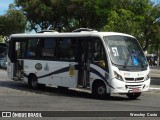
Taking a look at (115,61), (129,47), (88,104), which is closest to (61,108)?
(88,104)

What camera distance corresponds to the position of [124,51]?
17.4 meters

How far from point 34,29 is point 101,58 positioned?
126 ft

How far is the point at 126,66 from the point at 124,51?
698 mm

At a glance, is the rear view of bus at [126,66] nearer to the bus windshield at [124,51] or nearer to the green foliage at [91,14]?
the bus windshield at [124,51]

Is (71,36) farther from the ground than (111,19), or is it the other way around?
(111,19)

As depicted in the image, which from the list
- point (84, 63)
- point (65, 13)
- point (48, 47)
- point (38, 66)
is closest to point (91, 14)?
point (65, 13)

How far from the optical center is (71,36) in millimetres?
18844

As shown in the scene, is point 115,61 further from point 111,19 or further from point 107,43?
point 111,19

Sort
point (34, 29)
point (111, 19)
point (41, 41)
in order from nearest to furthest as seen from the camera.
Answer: point (41, 41) → point (111, 19) → point (34, 29)

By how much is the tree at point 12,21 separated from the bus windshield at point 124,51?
131ft

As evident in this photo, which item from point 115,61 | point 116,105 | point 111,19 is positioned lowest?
point 116,105

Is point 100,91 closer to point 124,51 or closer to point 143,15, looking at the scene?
point 124,51

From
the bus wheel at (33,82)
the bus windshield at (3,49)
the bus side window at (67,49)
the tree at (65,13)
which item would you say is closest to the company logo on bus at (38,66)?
the bus wheel at (33,82)

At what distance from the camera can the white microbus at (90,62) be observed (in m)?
17.0
